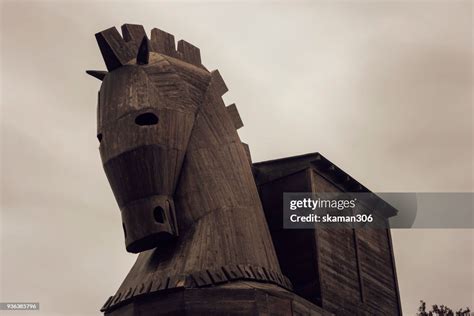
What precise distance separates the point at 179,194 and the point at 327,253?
523 cm

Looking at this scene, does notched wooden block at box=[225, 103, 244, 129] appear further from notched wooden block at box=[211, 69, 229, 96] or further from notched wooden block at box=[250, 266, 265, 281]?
notched wooden block at box=[250, 266, 265, 281]

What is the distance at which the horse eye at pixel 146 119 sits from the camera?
20.1m

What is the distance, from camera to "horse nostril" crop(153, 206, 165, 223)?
19562 millimetres

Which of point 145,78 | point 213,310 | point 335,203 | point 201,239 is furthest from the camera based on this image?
point 335,203

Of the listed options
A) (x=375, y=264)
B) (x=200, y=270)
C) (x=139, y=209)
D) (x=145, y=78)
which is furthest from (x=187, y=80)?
(x=375, y=264)

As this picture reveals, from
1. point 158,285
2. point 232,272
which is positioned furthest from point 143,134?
point 232,272

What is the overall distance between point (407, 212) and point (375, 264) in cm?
302

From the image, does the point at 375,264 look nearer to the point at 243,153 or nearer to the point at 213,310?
the point at 243,153

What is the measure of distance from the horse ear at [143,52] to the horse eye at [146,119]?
1750 millimetres

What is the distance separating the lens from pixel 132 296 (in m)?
18.9

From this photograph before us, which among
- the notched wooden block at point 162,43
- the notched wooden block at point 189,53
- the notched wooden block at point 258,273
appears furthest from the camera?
the notched wooden block at point 189,53

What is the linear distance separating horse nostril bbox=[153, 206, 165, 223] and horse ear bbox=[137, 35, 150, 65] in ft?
13.8

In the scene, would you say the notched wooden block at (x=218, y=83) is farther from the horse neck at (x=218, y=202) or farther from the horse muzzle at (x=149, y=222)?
the horse muzzle at (x=149, y=222)

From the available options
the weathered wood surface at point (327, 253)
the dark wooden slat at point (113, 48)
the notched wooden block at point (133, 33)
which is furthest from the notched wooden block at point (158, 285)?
the notched wooden block at point (133, 33)
